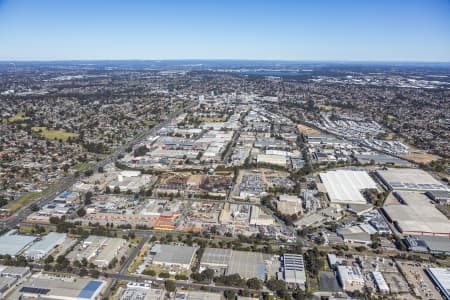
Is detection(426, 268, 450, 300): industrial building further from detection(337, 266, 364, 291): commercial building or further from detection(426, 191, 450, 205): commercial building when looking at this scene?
detection(426, 191, 450, 205): commercial building

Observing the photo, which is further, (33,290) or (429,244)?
(429,244)

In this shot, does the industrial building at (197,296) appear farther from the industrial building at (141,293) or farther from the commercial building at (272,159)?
the commercial building at (272,159)

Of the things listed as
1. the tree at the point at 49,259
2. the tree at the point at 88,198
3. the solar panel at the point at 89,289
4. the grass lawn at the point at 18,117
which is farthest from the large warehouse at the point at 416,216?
the grass lawn at the point at 18,117

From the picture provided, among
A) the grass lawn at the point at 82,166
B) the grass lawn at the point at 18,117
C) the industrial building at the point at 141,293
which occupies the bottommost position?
the industrial building at the point at 141,293

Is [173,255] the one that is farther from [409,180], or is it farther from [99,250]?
[409,180]

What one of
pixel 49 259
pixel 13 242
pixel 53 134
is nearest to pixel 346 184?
pixel 49 259

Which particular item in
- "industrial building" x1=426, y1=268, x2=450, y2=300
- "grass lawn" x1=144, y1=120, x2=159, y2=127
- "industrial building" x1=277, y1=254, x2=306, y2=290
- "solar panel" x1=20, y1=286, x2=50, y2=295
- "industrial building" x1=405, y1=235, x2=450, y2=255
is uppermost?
"grass lawn" x1=144, y1=120, x2=159, y2=127

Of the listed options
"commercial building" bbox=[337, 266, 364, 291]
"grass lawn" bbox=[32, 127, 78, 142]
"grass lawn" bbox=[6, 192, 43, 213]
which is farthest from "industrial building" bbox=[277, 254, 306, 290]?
"grass lawn" bbox=[32, 127, 78, 142]
